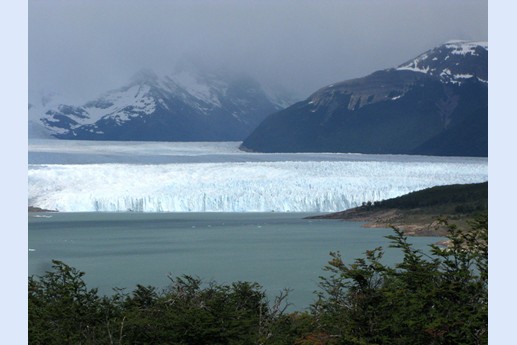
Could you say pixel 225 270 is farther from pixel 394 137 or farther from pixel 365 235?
pixel 394 137

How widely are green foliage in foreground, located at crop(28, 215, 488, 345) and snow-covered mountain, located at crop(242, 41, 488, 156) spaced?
81.1ft

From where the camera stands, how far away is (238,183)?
88.5ft

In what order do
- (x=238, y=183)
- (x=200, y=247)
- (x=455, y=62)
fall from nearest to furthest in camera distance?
(x=200, y=247) → (x=238, y=183) → (x=455, y=62)

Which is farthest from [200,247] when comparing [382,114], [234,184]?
[382,114]

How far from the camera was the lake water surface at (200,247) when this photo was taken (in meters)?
16.6

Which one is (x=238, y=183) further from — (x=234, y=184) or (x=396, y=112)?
(x=396, y=112)

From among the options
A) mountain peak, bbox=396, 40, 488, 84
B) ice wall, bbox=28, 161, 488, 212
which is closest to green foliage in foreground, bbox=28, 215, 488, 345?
ice wall, bbox=28, 161, 488, 212

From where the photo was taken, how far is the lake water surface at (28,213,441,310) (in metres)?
16.6

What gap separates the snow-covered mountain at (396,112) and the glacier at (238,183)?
3.13 m

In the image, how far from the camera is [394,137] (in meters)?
33.2

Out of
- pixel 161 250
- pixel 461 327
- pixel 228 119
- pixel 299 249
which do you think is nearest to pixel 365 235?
pixel 299 249

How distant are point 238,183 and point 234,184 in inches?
6.8

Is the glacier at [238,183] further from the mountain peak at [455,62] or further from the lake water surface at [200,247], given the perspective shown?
the mountain peak at [455,62]

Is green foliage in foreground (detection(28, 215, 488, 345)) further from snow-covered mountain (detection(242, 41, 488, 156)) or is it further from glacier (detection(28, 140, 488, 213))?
snow-covered mountain (detection(242, 41, 488, 156))
